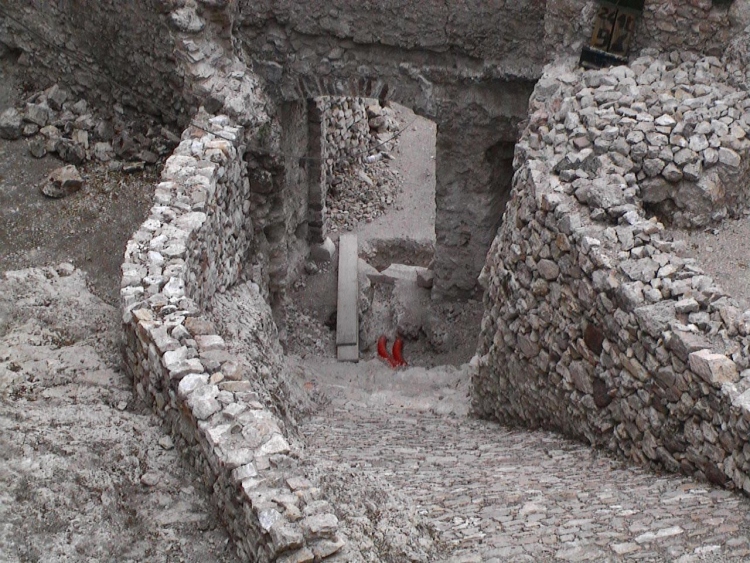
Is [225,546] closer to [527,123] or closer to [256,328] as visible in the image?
[256,328]

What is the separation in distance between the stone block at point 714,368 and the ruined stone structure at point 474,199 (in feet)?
0.06

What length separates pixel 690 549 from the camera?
13.8 feet

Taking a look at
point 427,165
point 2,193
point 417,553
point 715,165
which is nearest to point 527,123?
point 715,165

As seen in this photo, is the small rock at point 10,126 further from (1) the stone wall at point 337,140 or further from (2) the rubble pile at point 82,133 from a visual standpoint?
(1) the stone wall at point 337,140

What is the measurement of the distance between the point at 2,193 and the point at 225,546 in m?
5.40

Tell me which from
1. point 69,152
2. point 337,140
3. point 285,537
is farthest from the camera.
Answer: point 337,140

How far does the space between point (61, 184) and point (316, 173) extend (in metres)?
3.57

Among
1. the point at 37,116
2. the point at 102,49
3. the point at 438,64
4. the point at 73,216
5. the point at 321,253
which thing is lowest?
the point at 321,253

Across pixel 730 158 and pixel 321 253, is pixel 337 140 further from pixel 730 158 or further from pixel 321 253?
pixel 730 158

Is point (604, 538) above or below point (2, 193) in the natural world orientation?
below

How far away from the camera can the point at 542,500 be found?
16.3 ft

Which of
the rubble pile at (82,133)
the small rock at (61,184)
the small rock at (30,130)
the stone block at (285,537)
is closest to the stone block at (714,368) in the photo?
the stone block at (285,537)

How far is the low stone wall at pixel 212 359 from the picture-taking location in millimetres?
4066

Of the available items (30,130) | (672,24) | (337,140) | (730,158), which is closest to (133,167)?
(30,130)
